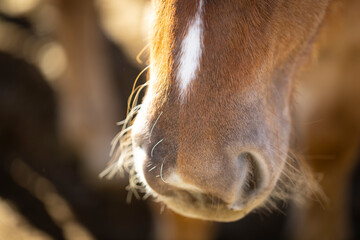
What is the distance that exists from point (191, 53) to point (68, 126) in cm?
206

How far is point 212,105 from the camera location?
1.14 meters

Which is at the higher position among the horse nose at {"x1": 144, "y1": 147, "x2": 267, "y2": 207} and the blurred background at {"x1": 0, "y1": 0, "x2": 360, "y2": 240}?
the horse nose at {"x1": 144, "y1": 147, "x2": 267, "y2": 207}

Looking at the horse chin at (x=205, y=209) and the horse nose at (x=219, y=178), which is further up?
the horse nose at (x=219, y=178)

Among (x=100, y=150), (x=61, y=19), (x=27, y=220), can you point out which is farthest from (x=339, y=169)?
(x=61, y=19)

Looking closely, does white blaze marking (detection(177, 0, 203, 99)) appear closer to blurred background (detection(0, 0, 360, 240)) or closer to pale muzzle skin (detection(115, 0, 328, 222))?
pale muzzle skin (detection(115, 0, 328, 222))

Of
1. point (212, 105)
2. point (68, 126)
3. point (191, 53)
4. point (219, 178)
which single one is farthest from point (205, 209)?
point (68, 126)

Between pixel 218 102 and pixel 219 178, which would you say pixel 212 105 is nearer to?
pixel 218 102

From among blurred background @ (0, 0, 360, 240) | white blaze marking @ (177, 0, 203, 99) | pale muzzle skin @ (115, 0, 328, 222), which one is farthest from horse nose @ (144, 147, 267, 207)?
blurred background @ (0, 0, 360, 240)

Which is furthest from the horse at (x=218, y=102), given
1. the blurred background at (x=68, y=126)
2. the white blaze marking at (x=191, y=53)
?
the blurred background at (x=68, y=126)

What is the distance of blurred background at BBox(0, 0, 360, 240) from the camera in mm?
2578

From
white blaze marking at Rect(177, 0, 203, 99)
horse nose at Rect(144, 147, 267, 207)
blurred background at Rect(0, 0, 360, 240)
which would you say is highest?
white blaze marking at Rect(177, 0, 203, 99)

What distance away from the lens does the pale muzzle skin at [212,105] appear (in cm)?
113

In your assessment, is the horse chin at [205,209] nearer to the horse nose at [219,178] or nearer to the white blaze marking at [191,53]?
the horse nose at [219,178]

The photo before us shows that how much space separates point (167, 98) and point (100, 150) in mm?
1909
